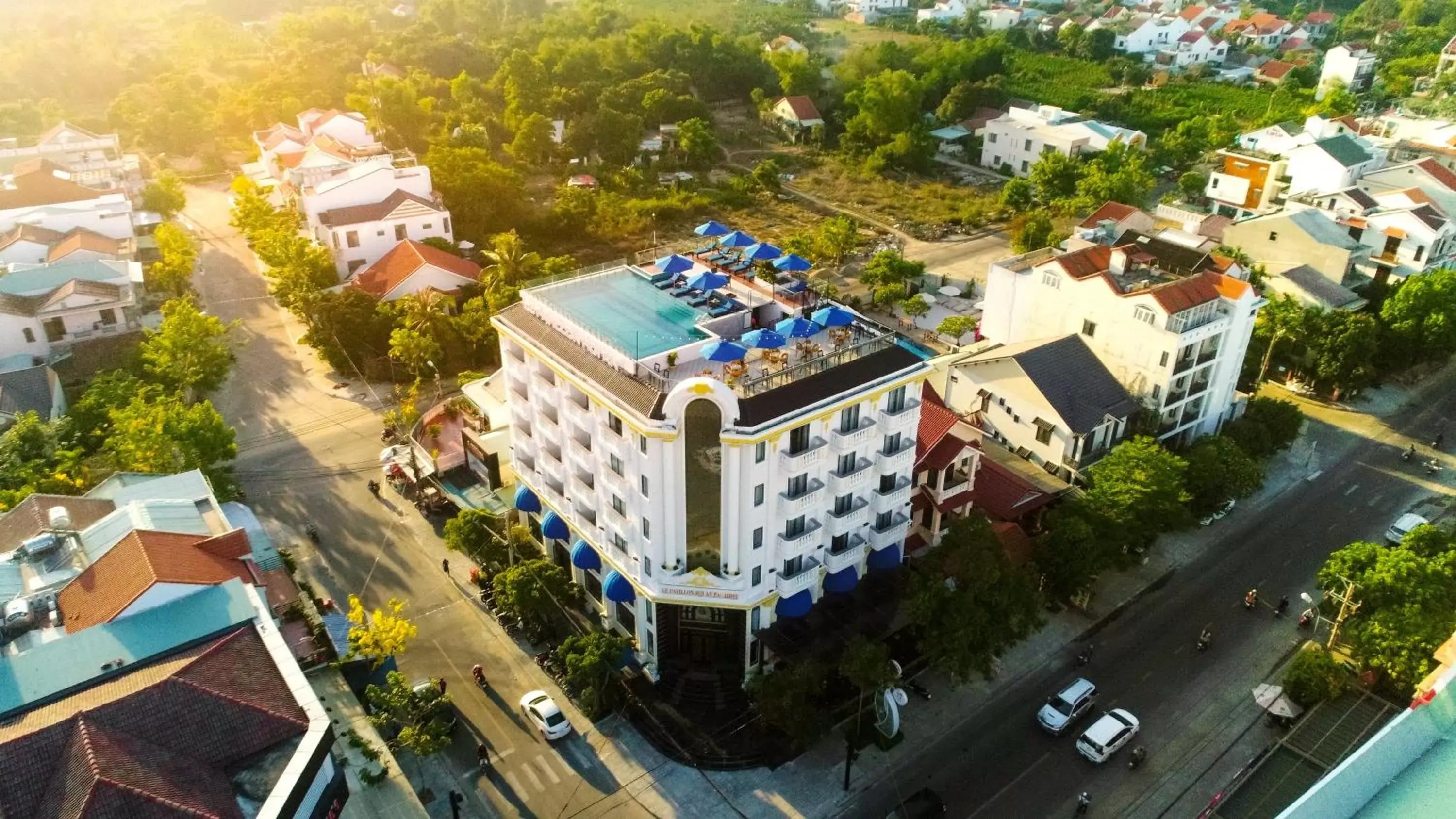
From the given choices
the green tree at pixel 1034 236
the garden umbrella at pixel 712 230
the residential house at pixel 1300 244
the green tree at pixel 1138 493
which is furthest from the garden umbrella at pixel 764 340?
the green tree at pixel 1034 236

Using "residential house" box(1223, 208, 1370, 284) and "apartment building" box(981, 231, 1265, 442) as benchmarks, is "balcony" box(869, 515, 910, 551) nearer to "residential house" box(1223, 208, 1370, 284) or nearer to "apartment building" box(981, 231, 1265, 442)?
"apartment building" box(981, 231, 1265, 442)

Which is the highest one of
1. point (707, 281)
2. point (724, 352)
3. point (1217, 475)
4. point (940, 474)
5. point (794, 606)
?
point (707, 281)

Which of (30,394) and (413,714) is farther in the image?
(30,394)

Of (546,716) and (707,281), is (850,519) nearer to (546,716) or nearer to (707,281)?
(707,281)

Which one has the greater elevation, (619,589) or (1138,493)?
(1138,493)

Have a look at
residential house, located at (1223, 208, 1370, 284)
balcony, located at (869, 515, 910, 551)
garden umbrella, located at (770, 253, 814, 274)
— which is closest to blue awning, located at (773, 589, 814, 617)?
balcony, located at (869, 515, 910, 551)

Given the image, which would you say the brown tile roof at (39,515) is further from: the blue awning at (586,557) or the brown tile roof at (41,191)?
the brown tile roof at (41,191)

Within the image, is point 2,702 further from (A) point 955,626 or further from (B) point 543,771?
(A) point 955,626

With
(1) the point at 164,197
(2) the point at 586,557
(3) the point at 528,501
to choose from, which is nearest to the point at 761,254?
(3) the point at 528,501

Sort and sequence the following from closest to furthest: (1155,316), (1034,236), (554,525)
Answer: (554,525) → (1155,316) → (1034,236)
